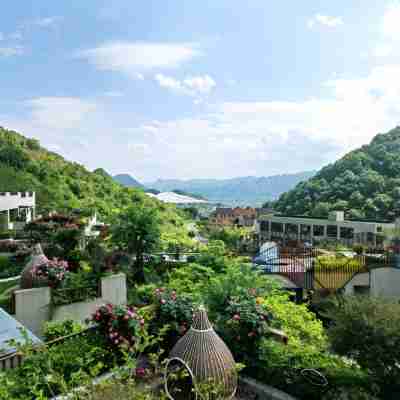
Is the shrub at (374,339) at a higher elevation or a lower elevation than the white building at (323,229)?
higher

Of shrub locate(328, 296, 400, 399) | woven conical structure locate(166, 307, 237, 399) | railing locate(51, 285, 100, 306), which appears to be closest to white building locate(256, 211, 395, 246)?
railing locate(51, 285, 100, 306)

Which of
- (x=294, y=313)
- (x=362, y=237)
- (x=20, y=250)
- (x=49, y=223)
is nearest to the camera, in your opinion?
(x=294, y=313)

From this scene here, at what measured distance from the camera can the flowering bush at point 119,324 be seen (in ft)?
15.0

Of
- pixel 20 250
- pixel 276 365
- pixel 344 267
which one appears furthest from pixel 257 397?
pixel 20 250

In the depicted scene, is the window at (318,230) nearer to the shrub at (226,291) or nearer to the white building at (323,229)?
the white building at (323,229)

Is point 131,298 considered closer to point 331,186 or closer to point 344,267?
point 344,267

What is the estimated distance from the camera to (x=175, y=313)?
5.06m

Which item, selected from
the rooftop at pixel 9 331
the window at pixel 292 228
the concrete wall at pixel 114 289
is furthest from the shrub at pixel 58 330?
the window at pixel 292 228

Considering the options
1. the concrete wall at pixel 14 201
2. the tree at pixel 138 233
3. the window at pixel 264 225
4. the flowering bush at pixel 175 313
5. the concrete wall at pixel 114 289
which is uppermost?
the concrete wall at pixel 14 201

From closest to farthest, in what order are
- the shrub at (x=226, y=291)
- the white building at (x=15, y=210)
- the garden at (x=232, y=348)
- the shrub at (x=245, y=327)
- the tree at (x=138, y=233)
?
the garden at (x=232, y=348)
the shrub at (x=245, y=327)
the shrub at (x=226, y=291)
the tree at (x=138, y=233)
the white building at (x=15, y=210)

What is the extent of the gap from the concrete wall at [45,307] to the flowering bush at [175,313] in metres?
2.71

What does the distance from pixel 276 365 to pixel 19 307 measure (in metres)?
4.82

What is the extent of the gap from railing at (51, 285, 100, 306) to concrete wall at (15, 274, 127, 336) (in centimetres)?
8

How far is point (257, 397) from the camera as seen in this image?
172 inches
